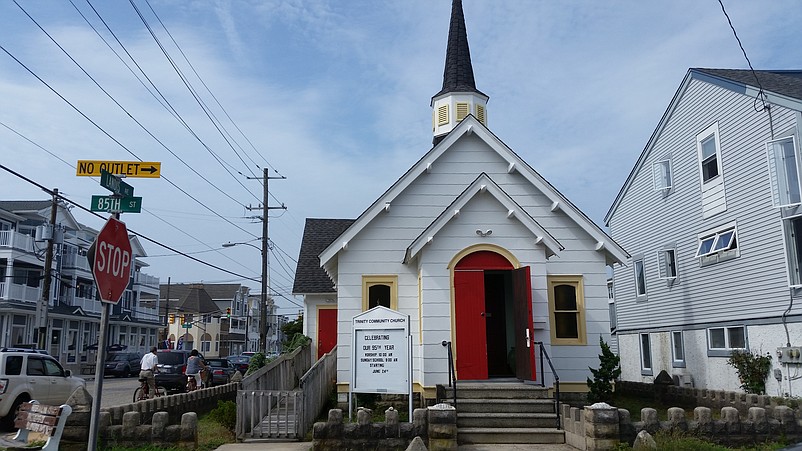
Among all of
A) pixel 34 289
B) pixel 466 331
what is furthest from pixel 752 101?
pixel 34 289

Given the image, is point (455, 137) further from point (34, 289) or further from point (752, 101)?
point (34, 289)

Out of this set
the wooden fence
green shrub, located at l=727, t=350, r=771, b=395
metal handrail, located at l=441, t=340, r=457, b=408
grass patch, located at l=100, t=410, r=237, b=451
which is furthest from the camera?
green shrub, located at l=727, t=350, r=771, b=395

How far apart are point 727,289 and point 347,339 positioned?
1256 centimetres

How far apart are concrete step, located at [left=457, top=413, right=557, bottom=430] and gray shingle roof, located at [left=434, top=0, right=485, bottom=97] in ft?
41.9

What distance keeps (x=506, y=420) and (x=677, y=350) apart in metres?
14.3

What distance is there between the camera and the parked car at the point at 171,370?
989 inches

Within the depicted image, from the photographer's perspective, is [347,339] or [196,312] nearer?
[347,339]

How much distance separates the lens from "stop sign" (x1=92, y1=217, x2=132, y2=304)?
21.1 feet

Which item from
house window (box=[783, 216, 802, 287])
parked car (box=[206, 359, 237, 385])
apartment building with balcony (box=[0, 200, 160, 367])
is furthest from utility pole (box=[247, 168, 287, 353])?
house window (box=[783, 216, 802, 287])

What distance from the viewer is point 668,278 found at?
82.3ft

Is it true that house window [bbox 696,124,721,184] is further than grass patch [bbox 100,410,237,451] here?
Yes

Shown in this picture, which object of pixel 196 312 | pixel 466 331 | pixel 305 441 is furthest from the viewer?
pixel 196 312

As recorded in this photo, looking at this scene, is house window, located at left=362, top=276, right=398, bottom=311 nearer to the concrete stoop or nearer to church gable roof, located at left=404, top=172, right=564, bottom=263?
church gable roof, located at left=404, top=172, right=564, bottom=263

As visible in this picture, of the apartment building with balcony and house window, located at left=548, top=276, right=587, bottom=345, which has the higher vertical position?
the apartment building with balcony
